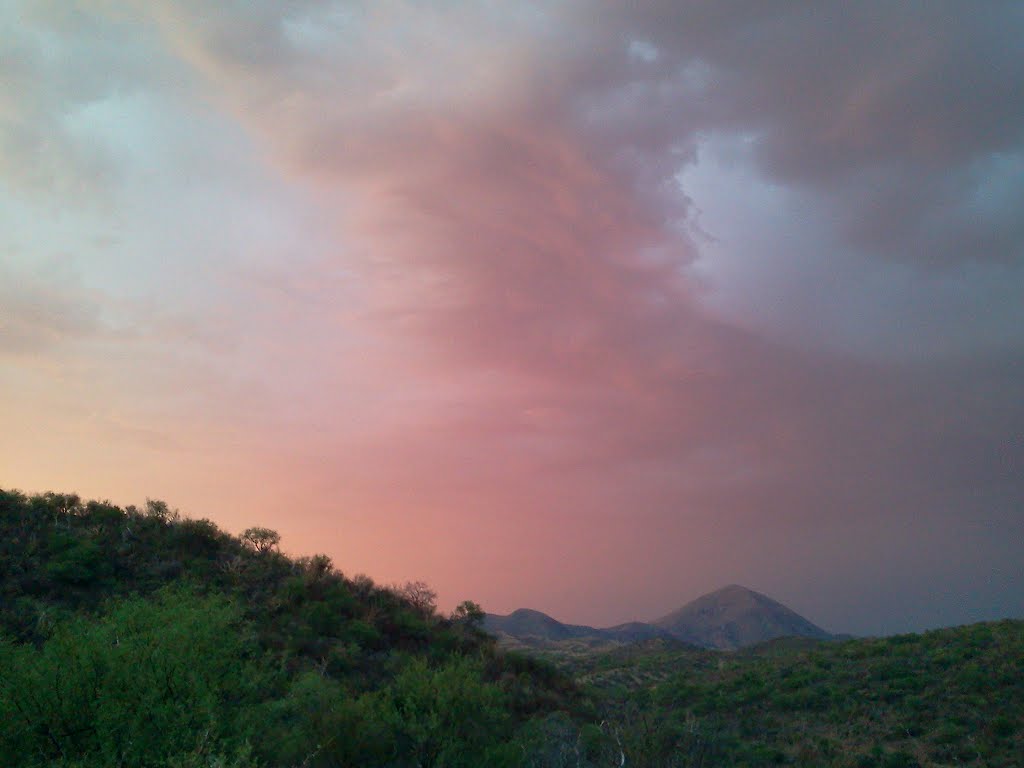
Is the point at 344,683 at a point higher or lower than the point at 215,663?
lower

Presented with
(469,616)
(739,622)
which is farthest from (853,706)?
(739,622)

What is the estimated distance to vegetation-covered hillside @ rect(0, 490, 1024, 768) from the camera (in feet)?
39.1

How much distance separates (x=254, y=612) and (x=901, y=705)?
30.0 m

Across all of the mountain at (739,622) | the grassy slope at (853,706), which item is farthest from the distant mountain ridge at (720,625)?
the grassy slope at (853,706)

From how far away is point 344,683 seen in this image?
→ 2500cm

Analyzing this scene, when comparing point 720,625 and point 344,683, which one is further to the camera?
point 720,625

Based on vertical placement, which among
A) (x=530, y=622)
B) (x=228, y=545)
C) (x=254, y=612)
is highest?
(x=228, y=545)

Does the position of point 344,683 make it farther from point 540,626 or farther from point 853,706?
point 540,626

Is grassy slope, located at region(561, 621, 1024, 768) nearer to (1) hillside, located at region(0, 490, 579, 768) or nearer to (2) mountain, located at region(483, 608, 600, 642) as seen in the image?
(1) hillside, located at region(0, 490, 579, 768)

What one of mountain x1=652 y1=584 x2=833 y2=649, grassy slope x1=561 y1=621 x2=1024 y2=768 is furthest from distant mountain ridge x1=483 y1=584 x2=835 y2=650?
grassy slope x1=561 y1=621 x2=1024 y2=768

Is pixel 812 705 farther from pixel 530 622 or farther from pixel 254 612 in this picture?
pixel 530 622

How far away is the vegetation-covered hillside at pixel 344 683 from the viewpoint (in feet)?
39.1

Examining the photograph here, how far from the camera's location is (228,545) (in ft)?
120

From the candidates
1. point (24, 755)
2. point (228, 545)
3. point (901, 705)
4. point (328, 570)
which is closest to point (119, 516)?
point (228, 545)
